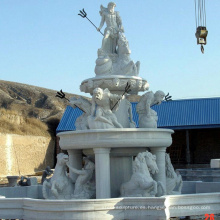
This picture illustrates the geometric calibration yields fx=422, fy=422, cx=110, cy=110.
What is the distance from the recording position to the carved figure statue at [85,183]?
8.87 m

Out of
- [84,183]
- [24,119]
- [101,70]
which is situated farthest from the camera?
[24,119]

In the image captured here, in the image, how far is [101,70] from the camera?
9.92 meters

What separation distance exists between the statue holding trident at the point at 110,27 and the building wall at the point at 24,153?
69.9ft

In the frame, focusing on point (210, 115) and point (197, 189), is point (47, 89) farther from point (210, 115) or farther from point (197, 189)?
point (197, 189)

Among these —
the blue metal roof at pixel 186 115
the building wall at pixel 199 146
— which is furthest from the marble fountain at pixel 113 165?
the building wall at pixel 199 146

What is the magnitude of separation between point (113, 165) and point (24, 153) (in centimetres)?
2415

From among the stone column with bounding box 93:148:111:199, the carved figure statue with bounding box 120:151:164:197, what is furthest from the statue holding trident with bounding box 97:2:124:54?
the carved figure statue with bounding box 120:151:164:197

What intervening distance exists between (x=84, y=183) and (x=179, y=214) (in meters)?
2.40

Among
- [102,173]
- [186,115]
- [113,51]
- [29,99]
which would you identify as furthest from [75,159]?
[29,99]

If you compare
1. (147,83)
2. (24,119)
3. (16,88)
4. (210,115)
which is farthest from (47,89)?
(147,83)

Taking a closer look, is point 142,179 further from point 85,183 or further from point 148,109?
point 148,109

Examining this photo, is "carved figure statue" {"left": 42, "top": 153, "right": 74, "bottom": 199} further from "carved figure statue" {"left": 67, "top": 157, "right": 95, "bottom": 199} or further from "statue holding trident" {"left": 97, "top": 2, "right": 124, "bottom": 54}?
"statue holding trident" {"left": 97, "top": 2, "right": 124, "bottom": 54}

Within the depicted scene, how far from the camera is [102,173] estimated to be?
856cm

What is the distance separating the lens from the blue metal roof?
2876 centimetres
